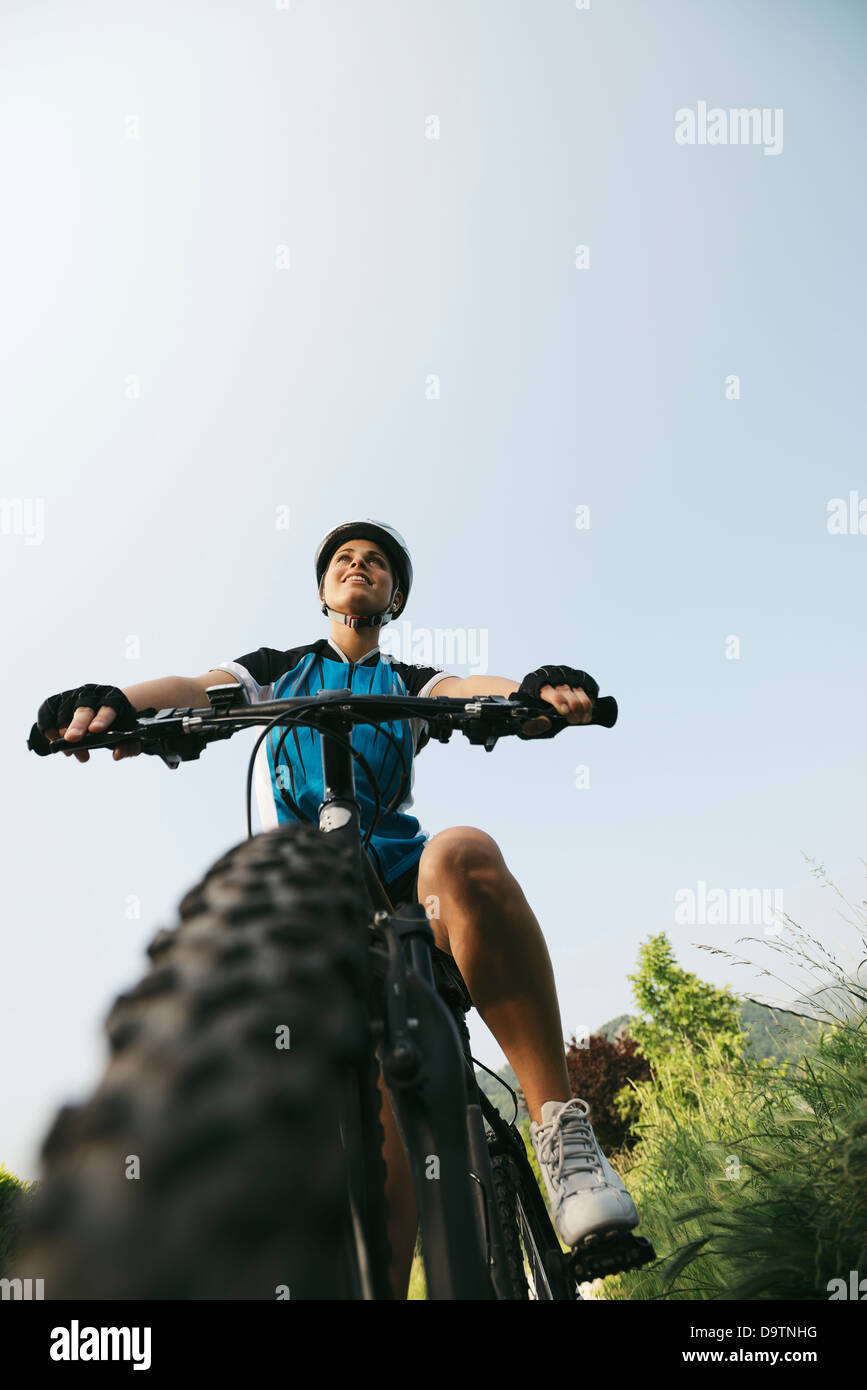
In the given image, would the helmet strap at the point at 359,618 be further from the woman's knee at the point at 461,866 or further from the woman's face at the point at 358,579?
the woman's knee at the point at 461,866

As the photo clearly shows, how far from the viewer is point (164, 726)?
162 centimetres

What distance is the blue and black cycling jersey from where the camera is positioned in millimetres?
2170

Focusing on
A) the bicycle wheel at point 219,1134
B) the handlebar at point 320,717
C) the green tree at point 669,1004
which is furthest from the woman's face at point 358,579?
the green tree at point 669,1004

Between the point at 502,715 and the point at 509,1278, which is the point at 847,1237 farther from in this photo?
the point at 502,715

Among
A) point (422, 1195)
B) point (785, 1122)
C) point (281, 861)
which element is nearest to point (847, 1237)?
point (785, 1122)

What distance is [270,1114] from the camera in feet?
2.52

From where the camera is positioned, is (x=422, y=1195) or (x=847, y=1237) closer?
(x=422, y=1195)

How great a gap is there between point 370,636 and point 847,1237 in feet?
7.50

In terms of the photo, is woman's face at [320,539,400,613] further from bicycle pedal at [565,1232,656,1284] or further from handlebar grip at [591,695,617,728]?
bicycle pedal at [565,1232,656,1284]

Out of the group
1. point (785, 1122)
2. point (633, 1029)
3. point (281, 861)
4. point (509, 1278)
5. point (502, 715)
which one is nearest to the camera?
point (281, 861)

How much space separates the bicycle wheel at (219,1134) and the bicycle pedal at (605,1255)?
1.10 metres

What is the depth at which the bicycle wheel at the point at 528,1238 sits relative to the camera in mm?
1904

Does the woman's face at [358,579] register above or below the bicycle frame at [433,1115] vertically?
above

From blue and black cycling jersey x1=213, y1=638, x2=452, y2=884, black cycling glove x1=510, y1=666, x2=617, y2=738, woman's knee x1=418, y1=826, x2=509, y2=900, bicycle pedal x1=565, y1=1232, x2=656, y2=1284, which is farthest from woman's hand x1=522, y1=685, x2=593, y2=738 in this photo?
bicycle pedal x1=565, y1=1232, x2=656, y2=1284
